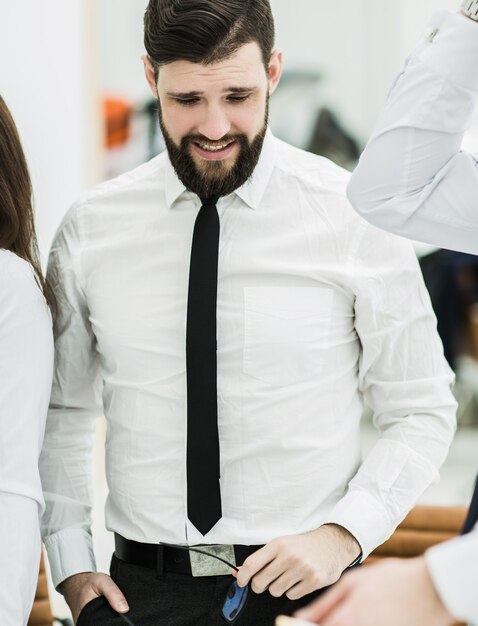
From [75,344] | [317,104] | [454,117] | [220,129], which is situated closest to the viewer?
[454,117]

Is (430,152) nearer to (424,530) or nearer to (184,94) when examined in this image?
(184,94)

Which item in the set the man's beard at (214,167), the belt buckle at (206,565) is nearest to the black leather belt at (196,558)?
the belt buckle at (206,565)

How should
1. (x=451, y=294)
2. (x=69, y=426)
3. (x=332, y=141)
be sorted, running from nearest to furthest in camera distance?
(x=69, y=426) < (x=451, y=294) < (x=332, y=141)

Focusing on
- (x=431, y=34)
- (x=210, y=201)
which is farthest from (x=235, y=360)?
(x=431, y=34)

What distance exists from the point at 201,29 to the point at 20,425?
724 millimetres

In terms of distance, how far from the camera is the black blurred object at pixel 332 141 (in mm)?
6117

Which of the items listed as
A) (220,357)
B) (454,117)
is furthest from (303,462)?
(454,117)

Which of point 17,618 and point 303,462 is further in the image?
point 303,462

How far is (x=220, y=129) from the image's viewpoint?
160cm

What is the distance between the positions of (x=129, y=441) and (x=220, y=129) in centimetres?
57

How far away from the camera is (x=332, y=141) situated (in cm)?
615

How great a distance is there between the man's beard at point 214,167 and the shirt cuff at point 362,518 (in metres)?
0.58

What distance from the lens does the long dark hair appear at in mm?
1655

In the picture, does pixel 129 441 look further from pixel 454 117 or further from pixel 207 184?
pixel 454 117
